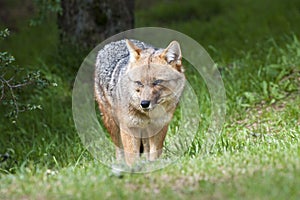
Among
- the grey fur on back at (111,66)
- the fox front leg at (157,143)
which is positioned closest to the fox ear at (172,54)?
the grey fur on back at (111,66)

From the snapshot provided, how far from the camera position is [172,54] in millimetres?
5328

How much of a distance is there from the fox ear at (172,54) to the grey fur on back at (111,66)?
45 centimetres

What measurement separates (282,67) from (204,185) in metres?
4.01

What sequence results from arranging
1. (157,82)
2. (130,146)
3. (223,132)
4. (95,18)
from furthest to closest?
1. (95,18)
2. (223,132)
3. (130,146)
4. (157,82)

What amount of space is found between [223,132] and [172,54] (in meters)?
1.47

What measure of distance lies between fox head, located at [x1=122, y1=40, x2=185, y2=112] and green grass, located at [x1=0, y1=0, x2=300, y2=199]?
1.88ft

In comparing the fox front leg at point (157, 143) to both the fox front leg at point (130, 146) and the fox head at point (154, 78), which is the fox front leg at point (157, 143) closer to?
the fox front leg at point (130, 146)

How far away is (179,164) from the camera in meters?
4.84

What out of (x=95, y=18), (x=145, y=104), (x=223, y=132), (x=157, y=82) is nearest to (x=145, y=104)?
(x=145, y=104)

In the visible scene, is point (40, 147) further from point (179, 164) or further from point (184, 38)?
point (184, 38)

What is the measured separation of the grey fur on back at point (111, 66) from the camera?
18.8 ft

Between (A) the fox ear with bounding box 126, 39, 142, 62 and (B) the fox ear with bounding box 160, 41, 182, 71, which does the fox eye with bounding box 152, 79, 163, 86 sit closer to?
(B) the fox ear with bounding box 160, 41, 182, 71

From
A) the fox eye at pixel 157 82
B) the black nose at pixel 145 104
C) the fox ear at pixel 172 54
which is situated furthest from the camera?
the fox ear at pixel 172 54

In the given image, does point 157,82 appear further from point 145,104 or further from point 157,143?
point 157,143
